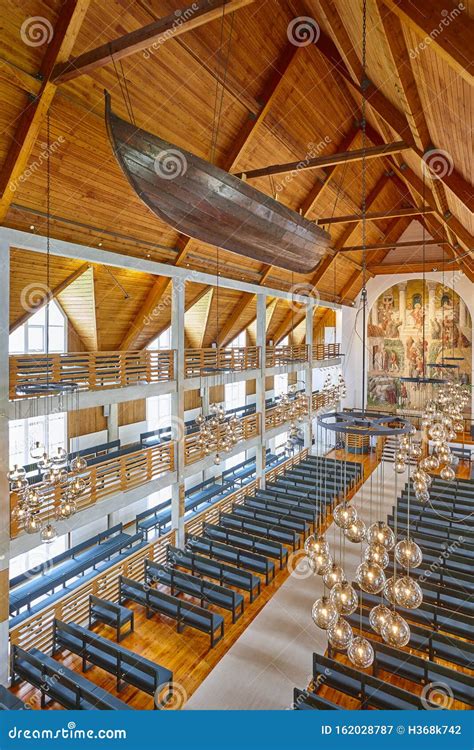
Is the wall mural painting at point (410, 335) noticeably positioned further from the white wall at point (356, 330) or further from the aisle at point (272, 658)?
the aisle at point (272, 658)

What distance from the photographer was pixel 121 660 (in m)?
7.16

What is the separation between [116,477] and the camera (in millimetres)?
10570

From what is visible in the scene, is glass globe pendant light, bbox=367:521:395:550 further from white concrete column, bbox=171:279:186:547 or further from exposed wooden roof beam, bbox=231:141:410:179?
white concrete column, bbox=171:279:186:547

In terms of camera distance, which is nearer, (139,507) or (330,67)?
(330,67)

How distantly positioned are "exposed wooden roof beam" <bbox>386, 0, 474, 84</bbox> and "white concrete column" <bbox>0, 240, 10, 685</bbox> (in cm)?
687

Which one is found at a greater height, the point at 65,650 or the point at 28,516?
the point at 28,516

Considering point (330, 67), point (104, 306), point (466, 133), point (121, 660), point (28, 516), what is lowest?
point (121, 660)

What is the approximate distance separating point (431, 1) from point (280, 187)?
385 inches

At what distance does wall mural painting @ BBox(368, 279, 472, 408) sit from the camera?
21.0 m

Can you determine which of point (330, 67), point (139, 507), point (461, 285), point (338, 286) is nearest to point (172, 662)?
point (139, 507)

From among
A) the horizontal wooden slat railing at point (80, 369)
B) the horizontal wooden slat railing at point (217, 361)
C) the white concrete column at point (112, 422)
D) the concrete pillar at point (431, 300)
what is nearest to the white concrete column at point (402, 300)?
the concrete pillar at point (431, 300)

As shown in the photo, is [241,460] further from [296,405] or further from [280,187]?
[280,187]

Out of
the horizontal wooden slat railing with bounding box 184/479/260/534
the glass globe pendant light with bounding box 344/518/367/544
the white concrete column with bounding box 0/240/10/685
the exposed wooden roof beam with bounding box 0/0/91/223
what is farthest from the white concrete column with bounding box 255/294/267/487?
the glass globe pendant light with bounding box 344/518/367/544

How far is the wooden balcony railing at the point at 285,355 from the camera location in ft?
58.1
